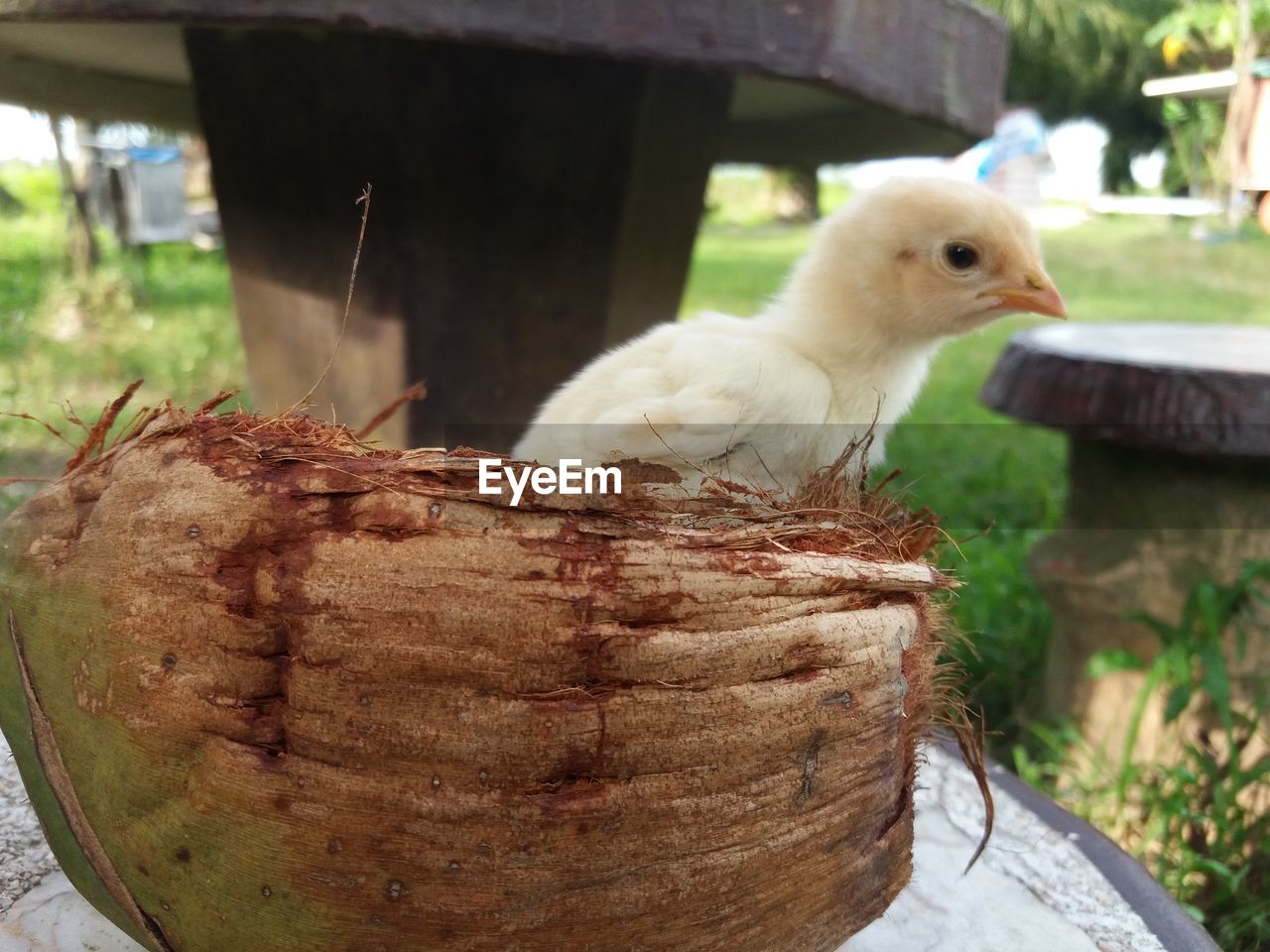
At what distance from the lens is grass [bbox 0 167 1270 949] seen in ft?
7.47

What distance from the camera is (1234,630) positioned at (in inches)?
67.6

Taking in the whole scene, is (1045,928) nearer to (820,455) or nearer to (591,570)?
(820,455)

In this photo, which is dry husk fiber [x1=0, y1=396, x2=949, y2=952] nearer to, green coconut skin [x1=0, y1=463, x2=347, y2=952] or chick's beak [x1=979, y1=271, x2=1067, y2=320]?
green coconut skin [x1=0, y1=463, x2=347, y2=952]

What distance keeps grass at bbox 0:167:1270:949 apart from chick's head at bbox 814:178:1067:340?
3.51 feet

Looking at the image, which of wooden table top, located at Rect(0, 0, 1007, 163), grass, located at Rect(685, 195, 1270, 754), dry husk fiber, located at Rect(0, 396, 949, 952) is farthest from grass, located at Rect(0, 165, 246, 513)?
dry husk fiber, located at Rect(0, 396, 949, 952)

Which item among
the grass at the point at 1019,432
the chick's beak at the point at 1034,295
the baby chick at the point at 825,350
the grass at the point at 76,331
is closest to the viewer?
the baby chick at the point at 825,350

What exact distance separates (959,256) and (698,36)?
0.32m

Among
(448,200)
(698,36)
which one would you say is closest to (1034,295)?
(698,36)

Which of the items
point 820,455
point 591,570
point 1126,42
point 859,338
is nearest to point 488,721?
point 591,570

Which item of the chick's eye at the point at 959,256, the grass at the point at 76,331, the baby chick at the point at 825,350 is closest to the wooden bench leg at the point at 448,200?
the baby chick at the point at 825,350

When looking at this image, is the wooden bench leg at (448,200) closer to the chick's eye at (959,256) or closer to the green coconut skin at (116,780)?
the chick's eye at (959,256)

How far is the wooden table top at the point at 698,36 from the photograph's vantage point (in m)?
0.93

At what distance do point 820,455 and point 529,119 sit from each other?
0.70m

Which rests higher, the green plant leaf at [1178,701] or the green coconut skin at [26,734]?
the green coconut skin at [26,734]
